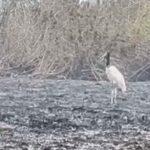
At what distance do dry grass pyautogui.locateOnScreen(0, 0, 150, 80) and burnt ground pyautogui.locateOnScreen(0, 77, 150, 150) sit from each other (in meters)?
0.94

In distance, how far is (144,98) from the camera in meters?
4.28

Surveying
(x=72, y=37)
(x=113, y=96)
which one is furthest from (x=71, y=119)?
(x=72, y=37)

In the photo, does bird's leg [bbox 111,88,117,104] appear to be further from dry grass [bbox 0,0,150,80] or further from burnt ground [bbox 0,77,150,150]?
dry grass [bbox 0,0,150,80]

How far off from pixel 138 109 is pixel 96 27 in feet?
7.04

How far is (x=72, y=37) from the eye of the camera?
5.79 m

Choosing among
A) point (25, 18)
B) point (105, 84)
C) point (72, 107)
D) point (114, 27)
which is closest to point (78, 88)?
point (105, 84)

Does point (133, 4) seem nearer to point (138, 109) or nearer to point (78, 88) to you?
point (78, 88)

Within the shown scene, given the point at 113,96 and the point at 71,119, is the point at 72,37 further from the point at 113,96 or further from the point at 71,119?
the point at 71,119

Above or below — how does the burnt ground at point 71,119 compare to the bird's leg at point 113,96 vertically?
below

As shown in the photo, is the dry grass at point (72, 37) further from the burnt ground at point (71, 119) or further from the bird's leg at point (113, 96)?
the bird's leg at point (113, 96)

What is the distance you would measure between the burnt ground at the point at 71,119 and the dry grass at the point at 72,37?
0.94 m

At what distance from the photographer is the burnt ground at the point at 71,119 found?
10.5 ft

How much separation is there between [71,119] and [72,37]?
7.72 feet

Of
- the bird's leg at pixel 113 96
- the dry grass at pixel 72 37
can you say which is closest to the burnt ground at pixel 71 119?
the bird's leg at pixel 113 96
